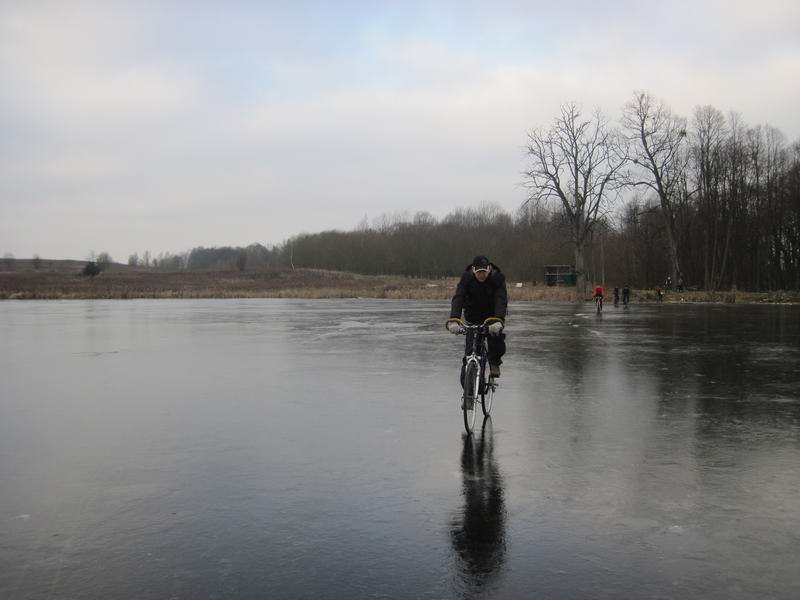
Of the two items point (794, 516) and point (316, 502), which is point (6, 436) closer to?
point (316, 502)

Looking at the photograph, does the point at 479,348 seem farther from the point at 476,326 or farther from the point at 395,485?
the point at 395,485

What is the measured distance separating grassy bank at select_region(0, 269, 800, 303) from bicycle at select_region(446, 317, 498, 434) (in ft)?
146

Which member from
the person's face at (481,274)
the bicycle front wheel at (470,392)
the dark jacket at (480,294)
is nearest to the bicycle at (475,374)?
the bicycle front wheel at (470,392)

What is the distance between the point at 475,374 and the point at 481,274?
4.14ft

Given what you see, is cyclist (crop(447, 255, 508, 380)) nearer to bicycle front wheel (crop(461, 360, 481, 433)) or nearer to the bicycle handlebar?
the bicycle handlebar

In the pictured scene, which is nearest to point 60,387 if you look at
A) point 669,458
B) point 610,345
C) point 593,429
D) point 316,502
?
point 316,502

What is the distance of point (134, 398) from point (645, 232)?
68629 mm

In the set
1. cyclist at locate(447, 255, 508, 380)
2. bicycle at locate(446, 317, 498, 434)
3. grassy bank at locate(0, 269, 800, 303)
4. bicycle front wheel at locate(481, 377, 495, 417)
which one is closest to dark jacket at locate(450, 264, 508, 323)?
cyclist at locate(447, 255, 508, 380)

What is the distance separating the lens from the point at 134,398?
10398mm

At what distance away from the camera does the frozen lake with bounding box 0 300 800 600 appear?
4.05 m

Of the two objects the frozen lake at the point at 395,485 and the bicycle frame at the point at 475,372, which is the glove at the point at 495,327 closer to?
the bicycle frame at the point at 475,372

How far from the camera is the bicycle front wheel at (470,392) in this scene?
8.03m

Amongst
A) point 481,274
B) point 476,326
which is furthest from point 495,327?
point 481,274

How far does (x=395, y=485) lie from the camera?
19.2ft
